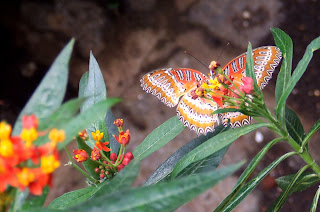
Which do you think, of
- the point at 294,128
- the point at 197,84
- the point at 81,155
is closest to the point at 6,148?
the point at 81,155

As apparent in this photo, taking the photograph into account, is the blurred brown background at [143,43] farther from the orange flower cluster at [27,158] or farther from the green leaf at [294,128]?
the orange flower cluster at [27,158]

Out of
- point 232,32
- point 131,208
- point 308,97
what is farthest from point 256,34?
point 131,208

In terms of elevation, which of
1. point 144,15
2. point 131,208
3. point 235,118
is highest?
point 144,15

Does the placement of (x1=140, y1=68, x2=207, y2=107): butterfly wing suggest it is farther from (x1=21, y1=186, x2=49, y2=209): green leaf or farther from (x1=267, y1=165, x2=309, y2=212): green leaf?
(x1=21, y1=186, x2=49, y2=209): green leaf

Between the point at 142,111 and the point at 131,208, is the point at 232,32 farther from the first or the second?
the point at 131,208

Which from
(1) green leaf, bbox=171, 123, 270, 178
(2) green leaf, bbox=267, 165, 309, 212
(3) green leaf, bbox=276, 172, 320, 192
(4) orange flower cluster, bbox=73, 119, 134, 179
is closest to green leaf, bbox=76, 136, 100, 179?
(4) orange flower cluster, bbox=73, 119, 134, 179

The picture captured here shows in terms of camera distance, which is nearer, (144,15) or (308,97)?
(308,97)

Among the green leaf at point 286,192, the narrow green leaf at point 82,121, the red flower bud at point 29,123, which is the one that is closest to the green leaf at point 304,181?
the green leaf at point 286,192
